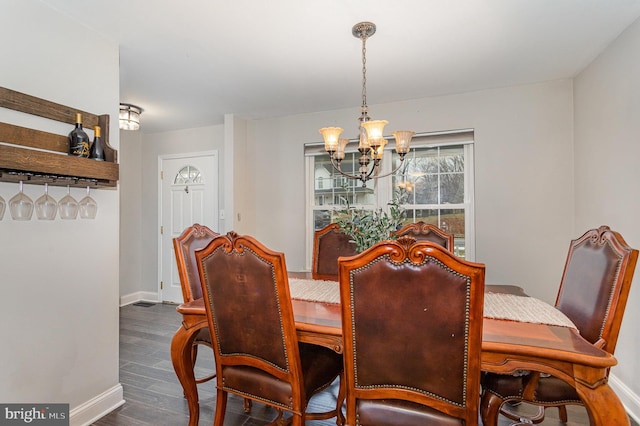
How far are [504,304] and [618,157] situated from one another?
1.48 m

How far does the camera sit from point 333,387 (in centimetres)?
235

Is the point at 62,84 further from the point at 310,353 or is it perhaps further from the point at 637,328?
the point at 637,328

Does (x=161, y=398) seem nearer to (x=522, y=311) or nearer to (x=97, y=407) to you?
(x=97, y=407)

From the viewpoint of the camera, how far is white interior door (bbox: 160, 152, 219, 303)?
4359mm

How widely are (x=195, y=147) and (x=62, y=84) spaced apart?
258cm

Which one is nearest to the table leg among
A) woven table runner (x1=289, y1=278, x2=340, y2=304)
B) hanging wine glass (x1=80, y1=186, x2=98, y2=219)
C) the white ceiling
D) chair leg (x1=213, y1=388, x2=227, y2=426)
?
chair leg (x1=213, y1=388, x2=227, y2=426)

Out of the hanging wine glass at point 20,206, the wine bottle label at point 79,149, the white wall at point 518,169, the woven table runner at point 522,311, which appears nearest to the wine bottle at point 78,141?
the wine bottle label at point 79,149

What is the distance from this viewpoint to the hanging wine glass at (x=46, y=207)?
167cm

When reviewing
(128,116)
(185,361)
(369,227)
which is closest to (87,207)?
(185,361)

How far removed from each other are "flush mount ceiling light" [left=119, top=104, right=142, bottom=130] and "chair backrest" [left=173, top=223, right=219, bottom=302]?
204cm

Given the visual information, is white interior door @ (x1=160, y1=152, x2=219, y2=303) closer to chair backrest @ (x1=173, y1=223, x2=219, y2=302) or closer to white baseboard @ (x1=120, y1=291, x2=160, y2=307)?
white baseboard @ (x1=120, y1=291, x2=160, y2=307)

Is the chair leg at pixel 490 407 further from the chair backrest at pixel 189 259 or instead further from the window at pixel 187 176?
the window at pixel 187 176

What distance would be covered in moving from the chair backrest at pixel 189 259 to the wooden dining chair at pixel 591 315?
1744mm

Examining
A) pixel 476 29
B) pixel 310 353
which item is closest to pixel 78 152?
pixel 310 353
